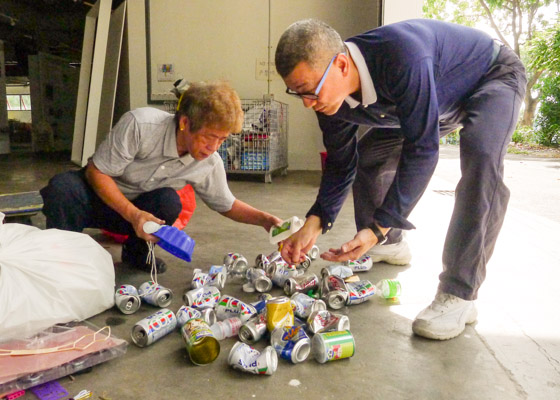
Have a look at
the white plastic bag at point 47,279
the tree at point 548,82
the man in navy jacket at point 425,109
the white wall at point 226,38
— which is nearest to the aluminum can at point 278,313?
the man in navy jacket at point 425,109

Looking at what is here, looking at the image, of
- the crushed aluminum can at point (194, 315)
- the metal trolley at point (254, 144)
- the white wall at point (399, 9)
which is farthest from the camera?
the metal trolley at point (254, 144)

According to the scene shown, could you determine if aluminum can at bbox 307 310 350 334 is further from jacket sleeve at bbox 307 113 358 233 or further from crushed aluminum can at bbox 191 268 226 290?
crushed aluminum can at bbox 191 268 226 290

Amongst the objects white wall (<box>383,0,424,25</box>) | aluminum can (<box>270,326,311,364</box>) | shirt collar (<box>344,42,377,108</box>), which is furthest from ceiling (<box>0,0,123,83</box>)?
aluminum can (<box>270,326,311,364</box>)

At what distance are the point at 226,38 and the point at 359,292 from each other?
17.6ft

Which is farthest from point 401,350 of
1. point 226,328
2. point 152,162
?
point 152,162

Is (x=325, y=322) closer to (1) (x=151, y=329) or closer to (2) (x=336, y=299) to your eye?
(2) (x=336, y=299)

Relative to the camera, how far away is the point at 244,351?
54.2 inches

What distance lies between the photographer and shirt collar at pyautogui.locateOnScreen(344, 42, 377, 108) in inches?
59.2

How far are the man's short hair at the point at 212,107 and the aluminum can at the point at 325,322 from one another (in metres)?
0.79

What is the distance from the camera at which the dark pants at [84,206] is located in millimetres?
2049

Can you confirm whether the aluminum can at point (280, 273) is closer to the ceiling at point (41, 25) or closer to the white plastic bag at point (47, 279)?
the white plastic bag at point (47, 279)

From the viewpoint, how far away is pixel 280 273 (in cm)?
211

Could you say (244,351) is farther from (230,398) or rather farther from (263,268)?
(263,268)

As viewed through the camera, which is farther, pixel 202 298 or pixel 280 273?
pixel 280 273
